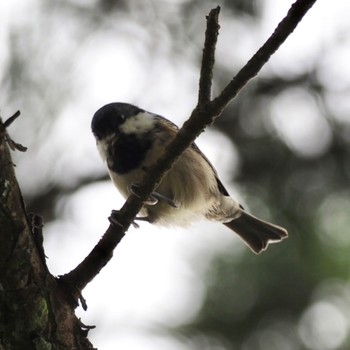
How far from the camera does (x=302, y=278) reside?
3.94 m

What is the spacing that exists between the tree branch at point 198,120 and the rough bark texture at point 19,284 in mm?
176

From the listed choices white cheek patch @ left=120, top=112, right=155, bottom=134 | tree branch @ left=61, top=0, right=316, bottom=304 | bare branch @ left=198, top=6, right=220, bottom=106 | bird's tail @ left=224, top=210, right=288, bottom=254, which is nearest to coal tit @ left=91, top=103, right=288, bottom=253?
white cheek patch @ left=120, top=112, right=155, bottom=134

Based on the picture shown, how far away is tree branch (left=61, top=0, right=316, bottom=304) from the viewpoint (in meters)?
1.79

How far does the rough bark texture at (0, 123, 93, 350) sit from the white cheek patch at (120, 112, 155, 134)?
1.59 m

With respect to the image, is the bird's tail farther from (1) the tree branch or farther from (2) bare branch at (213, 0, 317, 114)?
(2) bare branch at (213, 0, 317, 114)

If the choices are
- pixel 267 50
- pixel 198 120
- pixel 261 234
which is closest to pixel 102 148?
pixel 261 234

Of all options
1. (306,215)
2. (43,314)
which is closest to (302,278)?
(306,215)

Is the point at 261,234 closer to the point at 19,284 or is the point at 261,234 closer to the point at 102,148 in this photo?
the point at 102,148

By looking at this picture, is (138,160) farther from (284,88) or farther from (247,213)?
(284,88)

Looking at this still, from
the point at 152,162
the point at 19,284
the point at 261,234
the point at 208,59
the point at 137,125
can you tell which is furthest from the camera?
the point at 261,234

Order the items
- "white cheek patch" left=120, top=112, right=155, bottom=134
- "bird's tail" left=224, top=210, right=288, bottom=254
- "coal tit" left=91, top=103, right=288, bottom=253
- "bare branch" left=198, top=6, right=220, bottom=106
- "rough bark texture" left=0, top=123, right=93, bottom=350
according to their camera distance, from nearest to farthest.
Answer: "rough bark texture" left=0, top=123, right=93, bottom=350, "bare branch" left=198, top=6, right=220, bottom=106, "coal tit" left=91, top=103, right=288, bottom=253, "white cheek patch" left=120, top=112, right=155, bottom=134, "bird's tail" left=224, top=210, right=288, bottom=254

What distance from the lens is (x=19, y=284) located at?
5.71 ft

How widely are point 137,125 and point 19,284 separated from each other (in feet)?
5.70

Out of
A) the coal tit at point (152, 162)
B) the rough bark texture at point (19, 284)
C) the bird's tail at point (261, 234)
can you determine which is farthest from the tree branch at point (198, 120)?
the bird's tail at point (261, 234)
